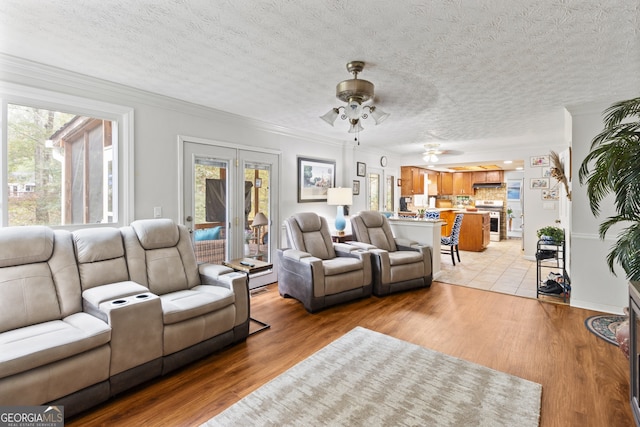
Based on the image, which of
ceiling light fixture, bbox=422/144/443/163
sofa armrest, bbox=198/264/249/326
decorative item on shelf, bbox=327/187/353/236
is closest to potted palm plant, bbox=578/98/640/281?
sofa armrest, bbox=198/264/249/326

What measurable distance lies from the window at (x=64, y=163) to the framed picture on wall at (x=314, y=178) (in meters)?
2.57

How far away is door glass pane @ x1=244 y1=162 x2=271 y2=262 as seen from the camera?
4.30 meters

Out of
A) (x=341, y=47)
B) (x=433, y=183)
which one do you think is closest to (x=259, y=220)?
(x=341, y=47)

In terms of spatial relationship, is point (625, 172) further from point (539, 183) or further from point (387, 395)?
point (539, 183)

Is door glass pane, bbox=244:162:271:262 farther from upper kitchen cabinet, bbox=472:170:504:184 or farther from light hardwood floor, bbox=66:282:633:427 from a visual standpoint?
upper kitchen cabinet, bbox=472:170:504:184

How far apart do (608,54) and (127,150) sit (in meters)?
4.08

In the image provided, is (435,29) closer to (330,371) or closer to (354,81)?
(354,81)

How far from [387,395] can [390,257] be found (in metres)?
2.30

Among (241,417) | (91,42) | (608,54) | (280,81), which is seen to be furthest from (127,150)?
(608,54)

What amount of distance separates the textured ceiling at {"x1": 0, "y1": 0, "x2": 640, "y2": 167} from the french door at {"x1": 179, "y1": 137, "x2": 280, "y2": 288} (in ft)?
2.28

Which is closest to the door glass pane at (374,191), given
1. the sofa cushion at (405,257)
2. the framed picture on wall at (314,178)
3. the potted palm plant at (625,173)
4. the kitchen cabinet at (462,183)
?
the framed picture on wall at (314,178)

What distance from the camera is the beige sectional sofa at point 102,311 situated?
5.82 feet

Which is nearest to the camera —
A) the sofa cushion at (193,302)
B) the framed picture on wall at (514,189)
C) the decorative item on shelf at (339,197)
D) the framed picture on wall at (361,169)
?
the sofa cushion at (193,302)

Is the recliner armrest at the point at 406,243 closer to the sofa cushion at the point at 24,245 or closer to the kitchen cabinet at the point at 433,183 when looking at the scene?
the sofa cushion at the point at 24,245
